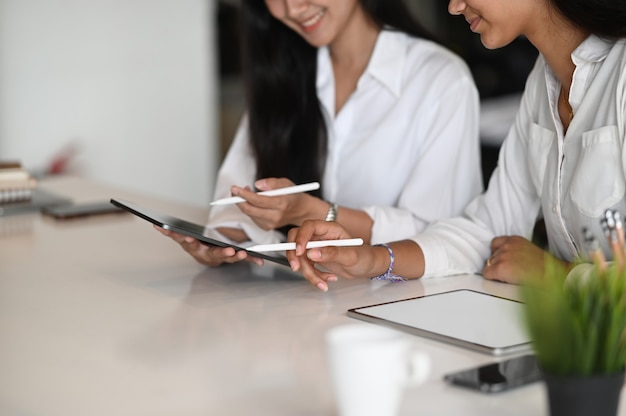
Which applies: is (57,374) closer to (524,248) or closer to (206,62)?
(524,248)

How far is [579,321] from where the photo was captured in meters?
0.82

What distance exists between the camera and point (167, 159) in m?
4.06

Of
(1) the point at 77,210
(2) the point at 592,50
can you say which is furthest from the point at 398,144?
(1) the point at 77,210

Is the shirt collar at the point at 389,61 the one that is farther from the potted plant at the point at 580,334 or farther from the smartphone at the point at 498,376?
the potted plant at the point at 580,334

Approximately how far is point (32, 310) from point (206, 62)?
8.77ft

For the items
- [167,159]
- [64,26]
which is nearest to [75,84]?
[64,26]

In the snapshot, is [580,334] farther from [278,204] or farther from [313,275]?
[278,204]

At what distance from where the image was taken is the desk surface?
1.05 metres

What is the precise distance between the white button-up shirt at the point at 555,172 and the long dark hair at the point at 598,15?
0.14 feet

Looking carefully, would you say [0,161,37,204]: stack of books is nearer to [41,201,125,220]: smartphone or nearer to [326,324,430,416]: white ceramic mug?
[41,201,125,220]: smartphone

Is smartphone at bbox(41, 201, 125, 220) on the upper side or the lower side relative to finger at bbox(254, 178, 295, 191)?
lower

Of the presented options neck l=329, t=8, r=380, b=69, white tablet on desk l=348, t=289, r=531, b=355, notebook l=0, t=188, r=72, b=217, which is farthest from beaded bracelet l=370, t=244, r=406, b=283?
notebook l=0, t=188, r=72, b=217

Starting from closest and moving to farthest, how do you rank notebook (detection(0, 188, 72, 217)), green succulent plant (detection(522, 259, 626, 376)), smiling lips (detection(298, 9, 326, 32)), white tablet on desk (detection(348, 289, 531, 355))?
green succulent plant (detection(522, 259, 626, 376)), white tablet on desk (detection(348, 289, 531, 355)), smiling lips (detection(298, 9, 326, 32)), notebook (detection(0, 188, 72, 217))

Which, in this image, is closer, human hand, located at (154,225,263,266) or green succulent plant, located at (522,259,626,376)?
green succulent plant, located at (522,259,626,376)
